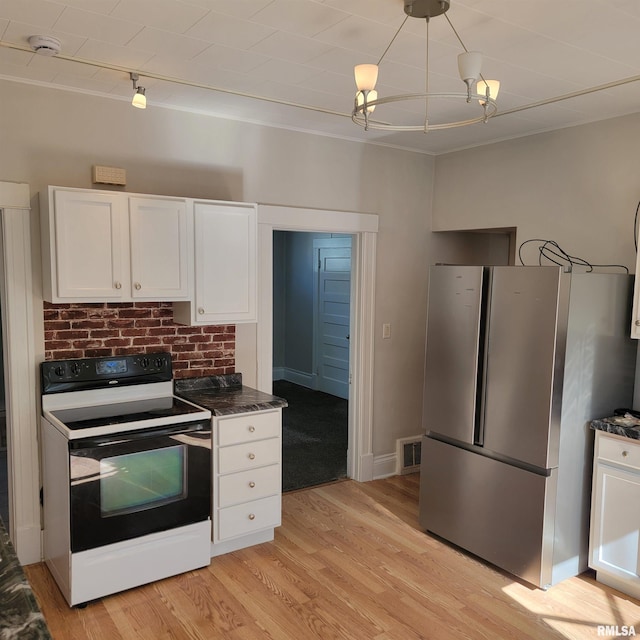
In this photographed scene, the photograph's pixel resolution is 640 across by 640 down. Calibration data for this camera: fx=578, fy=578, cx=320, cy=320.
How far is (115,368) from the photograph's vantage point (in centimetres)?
321

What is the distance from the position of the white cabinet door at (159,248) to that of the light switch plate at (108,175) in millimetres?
276

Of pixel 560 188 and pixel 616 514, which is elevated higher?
pixel 560 188

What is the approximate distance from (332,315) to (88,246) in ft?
14.1

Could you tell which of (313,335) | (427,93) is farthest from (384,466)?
(427,93)

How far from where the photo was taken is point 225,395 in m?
3.46

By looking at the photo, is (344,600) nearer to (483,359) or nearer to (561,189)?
(483,359)

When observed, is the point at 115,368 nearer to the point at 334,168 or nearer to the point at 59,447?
the point at 59,447

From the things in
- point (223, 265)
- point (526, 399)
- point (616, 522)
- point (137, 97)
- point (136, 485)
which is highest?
point (137, 97)

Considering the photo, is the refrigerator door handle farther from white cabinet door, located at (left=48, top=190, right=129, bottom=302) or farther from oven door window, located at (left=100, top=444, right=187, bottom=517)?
white cabinet door, located at (left=48, top=190, right=129, bottom=302)

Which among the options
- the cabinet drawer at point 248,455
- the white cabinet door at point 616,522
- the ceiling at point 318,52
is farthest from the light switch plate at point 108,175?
the white cabinet door at point 616,522

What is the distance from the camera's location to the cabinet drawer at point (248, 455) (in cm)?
315

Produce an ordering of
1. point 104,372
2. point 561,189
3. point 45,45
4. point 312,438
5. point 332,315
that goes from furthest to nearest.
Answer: point 332,315
point 312,438
point 561,189
point 104,372
point 45,45

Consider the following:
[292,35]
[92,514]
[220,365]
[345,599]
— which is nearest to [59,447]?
[92,514]

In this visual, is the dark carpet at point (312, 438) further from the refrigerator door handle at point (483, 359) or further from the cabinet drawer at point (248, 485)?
the refrigerator door handle at point (483, 359)
